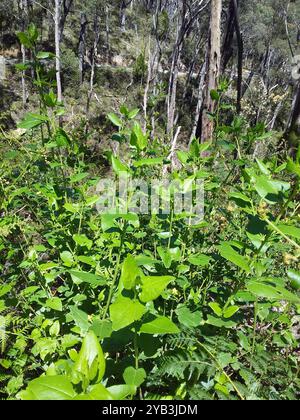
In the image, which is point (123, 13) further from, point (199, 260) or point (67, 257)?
point (199, 260)

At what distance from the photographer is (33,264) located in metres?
1.46

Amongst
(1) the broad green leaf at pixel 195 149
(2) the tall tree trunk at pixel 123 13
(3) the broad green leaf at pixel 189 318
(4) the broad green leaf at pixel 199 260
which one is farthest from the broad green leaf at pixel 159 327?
(2) the tall tree trunk at pixel 123 13

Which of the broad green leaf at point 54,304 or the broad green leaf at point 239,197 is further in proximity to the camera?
the broad green leaf at point 54,304

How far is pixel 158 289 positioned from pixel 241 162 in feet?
2.97

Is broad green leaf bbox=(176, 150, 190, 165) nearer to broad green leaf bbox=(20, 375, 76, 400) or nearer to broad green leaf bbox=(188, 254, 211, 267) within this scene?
broad green leaf bbox=(188, 254, 211, 267)

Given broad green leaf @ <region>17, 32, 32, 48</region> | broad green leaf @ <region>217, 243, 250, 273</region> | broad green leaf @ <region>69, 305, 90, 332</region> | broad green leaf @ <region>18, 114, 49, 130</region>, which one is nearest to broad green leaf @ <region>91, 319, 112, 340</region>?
broad green leaf @ <region>69, 305, 90, 332</region>

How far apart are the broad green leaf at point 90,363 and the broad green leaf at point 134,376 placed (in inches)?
7.0

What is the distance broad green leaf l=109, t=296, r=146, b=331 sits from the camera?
0.78 meters

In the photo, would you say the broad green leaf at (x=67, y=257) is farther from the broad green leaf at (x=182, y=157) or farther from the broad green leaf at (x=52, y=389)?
the broad green leaf at (x=52, y=389)

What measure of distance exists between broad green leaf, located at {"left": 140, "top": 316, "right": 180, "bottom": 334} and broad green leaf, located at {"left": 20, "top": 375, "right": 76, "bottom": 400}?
22cm

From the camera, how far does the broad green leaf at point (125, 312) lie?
78 centimetres

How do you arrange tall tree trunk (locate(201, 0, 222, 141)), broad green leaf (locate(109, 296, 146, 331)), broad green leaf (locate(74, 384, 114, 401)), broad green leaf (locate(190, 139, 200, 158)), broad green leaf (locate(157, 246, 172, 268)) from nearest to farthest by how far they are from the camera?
broad green leaf (locate(74, 384, 114, 401)) < broad green leaf (locate(109, 296, 146, 331)) < broad green leaf (locate(157, 246, 172, 268)) < broad green leaf (locate(190, 139, 200, 158)) < tall tree trunk (locate(201, 0, 222, 141))
